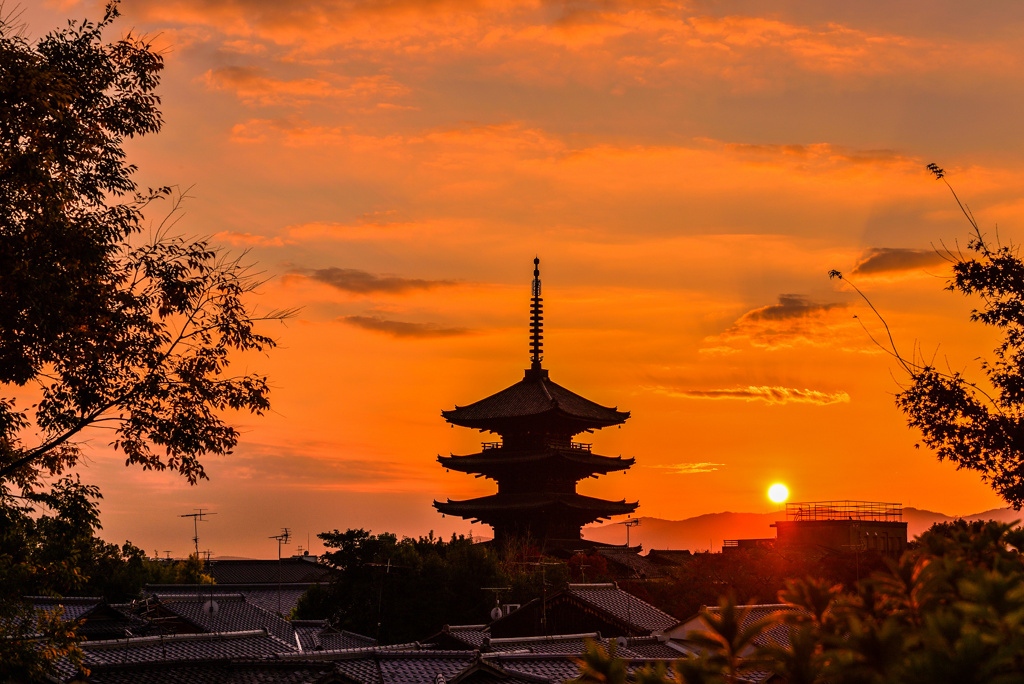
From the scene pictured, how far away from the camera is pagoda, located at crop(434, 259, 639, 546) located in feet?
235

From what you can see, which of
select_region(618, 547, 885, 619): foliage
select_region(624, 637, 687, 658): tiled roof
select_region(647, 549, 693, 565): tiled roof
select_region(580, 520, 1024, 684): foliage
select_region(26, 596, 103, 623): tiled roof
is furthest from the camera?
select_region(647, 549, 693, 565): tiled roof

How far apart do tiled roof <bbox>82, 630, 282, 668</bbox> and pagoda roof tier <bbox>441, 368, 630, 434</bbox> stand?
4025cm

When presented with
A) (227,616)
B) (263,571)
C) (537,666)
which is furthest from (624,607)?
(263,571)

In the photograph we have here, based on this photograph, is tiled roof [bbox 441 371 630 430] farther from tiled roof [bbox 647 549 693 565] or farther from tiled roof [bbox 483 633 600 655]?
tiled roof [bbox 483 633 600 655]

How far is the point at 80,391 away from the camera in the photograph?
61.4 feet

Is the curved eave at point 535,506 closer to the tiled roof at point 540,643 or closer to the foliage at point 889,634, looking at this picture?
the tiled roof at point 540,643

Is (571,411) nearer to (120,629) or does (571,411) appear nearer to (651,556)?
(651,556)

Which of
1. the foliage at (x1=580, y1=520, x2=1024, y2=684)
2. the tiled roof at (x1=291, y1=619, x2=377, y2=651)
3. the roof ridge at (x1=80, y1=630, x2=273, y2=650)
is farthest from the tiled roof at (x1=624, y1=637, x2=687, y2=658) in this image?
the foliage at (x1=580, y1=520, x2=1024, y2=684)

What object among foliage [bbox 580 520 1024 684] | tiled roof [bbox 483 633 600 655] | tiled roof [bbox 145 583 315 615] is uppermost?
foliage [bbox 580 520 1024 684]

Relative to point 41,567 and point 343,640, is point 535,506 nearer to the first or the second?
point 343,640

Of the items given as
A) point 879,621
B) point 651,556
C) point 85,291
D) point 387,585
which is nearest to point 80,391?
point 85,291

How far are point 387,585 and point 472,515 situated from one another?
72.1 feet

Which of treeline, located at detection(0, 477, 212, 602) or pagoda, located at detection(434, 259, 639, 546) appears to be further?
pagoda, located at detection(434, 259, 639, 546)

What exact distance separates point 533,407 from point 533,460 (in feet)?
13.8
